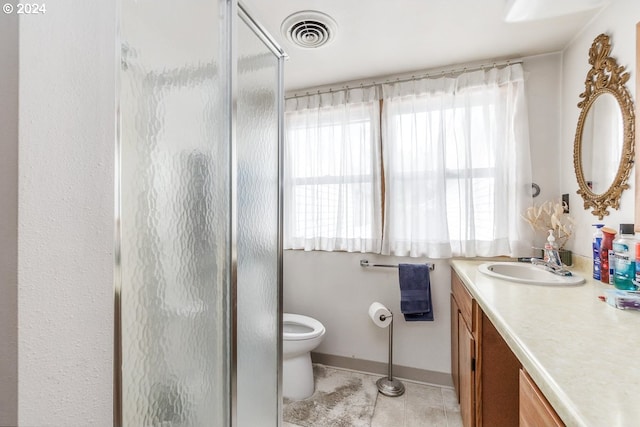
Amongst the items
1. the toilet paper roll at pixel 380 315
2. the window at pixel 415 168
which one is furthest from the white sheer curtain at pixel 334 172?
the toilet paper roll at pixel 380 315

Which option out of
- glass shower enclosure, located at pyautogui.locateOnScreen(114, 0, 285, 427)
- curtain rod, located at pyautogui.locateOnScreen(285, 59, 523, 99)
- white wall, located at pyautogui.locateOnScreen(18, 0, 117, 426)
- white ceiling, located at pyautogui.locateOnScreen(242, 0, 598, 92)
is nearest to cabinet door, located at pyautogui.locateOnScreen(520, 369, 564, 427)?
glass shower enclosure, located at pyautogui.locateOnScreen(114, 0, 285, 427)

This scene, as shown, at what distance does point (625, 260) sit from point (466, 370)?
867mm

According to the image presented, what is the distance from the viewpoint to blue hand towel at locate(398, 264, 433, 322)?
208 cm

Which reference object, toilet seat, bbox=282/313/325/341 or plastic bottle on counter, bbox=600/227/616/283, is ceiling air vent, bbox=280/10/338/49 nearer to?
plastic bottle on counter, bbox=600/227/616/283

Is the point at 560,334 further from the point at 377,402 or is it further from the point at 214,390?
the point at 377,402

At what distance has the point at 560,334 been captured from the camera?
35.1 inches

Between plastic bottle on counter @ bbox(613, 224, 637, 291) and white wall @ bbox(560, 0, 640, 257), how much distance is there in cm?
10

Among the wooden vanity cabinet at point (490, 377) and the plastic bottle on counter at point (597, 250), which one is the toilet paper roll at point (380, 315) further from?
the plastic bottle on counter at point (597, 250)

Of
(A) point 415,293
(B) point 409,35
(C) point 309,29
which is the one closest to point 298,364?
(A) point 415,293

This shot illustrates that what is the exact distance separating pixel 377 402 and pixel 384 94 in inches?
86.2

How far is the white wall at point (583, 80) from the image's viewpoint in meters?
1.38

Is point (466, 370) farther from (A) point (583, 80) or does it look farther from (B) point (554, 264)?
(A) point (583, 80)

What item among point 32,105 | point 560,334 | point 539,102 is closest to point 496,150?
point 539,102

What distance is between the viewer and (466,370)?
155cm
